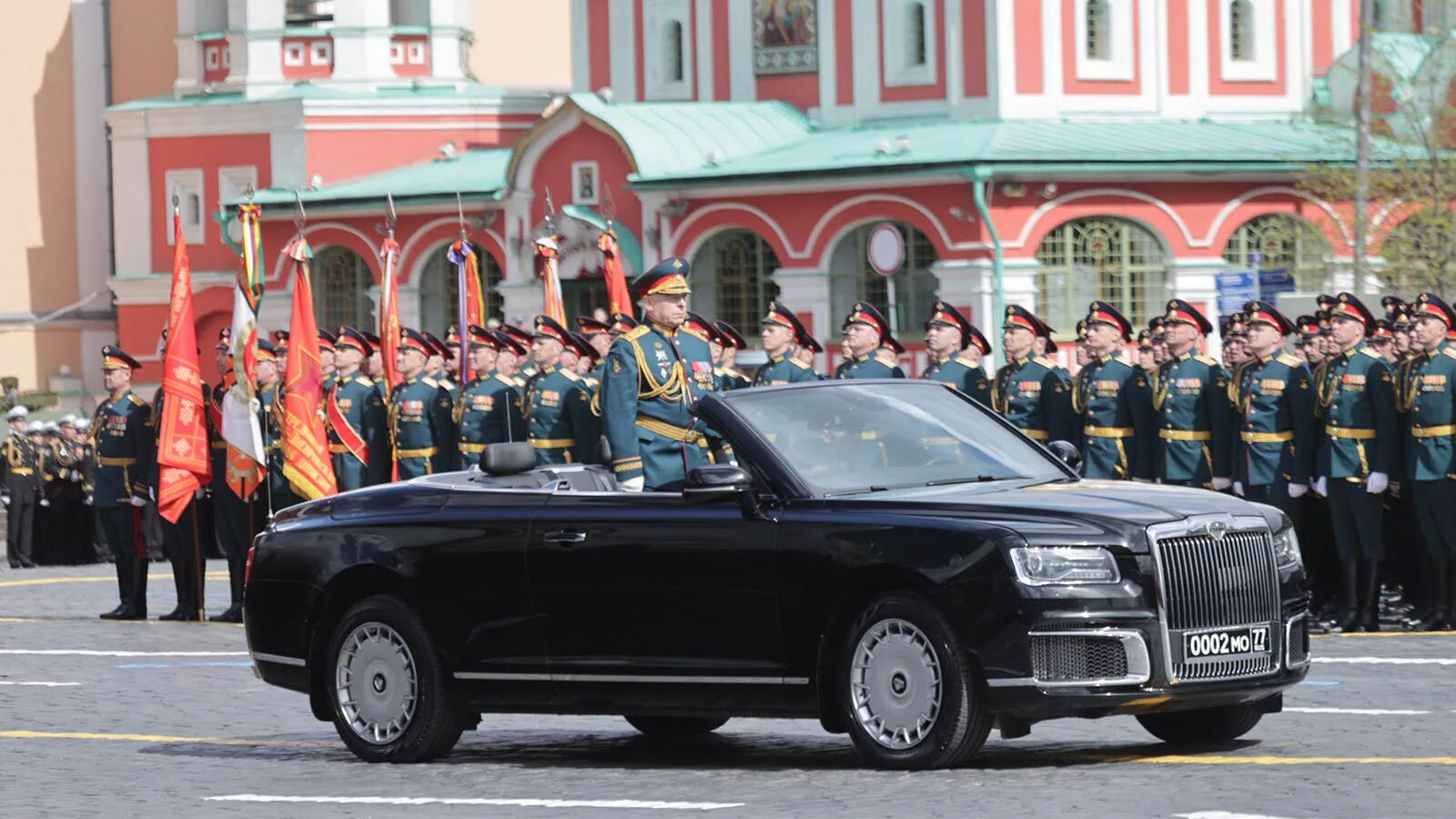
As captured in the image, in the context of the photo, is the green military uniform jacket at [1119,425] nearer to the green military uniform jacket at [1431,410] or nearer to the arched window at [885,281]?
the green military uniform jacket at [1431,410]

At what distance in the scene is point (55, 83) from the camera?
208 ft

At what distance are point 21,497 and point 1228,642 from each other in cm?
2484

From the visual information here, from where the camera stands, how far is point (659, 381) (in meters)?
14.3

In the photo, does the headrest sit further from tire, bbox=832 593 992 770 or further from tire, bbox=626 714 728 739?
tire, bbox=832 593 992 770

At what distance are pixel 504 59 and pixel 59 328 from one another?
422 inches

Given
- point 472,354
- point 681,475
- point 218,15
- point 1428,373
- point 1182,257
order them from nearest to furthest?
point 681,475
point 1428,373
point 472,354
point 1182,257
point 218,15

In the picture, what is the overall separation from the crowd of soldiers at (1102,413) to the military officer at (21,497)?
10990 millimetres

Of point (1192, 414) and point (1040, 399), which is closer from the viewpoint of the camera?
point (1192, 414)

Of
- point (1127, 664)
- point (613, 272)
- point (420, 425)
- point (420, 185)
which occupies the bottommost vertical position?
point (1127, 664)

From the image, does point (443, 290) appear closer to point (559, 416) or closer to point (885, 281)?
point (885, 281)

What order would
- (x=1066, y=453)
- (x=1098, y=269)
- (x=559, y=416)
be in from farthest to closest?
(x=1098, y=269)
(x=559, y=416)
(x=1066, y=453)

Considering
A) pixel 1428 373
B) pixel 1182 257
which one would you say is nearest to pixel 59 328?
pixel 1182 257

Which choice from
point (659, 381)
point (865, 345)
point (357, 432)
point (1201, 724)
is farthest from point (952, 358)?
point (1201, 724)

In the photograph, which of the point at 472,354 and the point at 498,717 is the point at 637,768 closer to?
the point at 498,717
